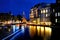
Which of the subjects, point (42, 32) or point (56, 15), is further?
point (56, 15)

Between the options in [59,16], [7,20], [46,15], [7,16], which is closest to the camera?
[59,16]

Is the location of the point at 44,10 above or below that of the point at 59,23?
above

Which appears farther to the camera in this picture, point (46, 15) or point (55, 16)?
point (46, 15)

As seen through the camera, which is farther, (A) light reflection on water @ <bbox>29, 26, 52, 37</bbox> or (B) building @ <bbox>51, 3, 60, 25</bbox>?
(B) building @ <bbox>51, 3, 60, 25</bbox>

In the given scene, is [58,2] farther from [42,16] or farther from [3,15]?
[3,15]

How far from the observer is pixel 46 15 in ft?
290

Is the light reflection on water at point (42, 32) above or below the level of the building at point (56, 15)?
below

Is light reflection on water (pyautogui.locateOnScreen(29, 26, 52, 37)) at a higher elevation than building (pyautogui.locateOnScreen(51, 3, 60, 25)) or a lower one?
lower

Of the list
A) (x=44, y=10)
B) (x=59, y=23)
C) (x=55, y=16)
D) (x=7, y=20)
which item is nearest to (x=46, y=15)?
(x=44, y=10)

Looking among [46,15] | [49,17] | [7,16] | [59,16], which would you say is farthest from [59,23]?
[7,16]

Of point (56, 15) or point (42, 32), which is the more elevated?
point (56, 15)

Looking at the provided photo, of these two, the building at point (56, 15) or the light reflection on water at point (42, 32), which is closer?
the light reflection on water at point (42, 32)

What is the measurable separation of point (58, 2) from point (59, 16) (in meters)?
5.47

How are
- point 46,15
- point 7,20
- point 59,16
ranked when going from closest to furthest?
point 59,16 < point 46,15 < point 7,20
